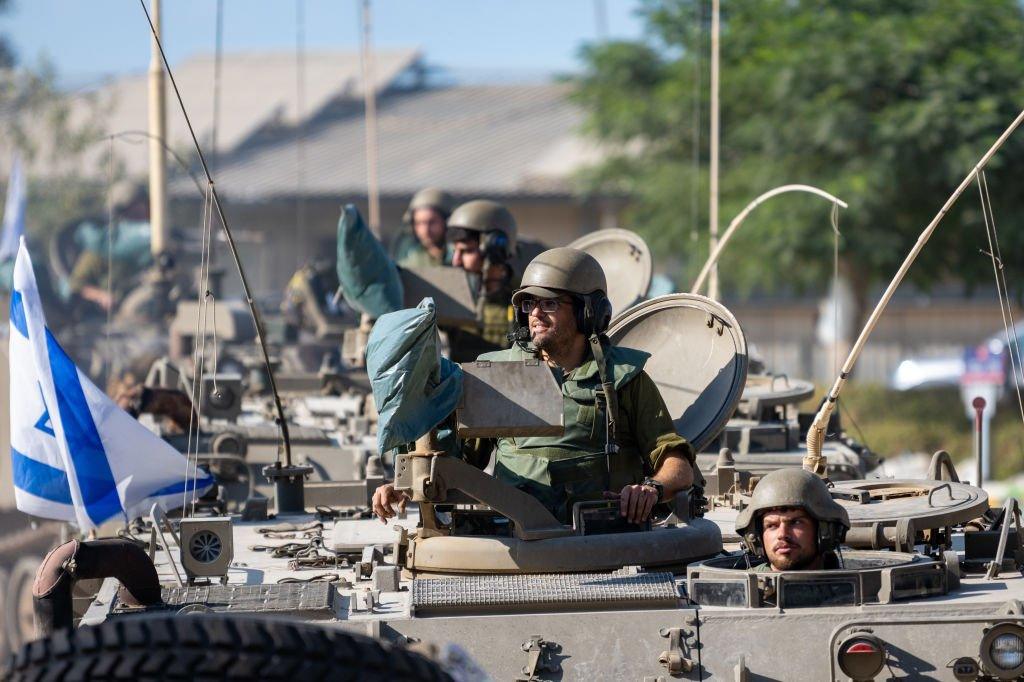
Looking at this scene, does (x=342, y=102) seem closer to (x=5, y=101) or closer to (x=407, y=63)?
(x=407, y=63)

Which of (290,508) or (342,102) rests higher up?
(342,102)

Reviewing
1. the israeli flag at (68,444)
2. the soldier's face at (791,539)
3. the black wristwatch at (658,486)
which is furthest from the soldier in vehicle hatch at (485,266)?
the soldier's face at (791,539)

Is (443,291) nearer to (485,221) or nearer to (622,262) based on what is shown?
(485,221)

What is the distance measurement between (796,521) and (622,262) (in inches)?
247

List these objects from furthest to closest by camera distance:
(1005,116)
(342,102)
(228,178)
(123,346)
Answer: (342,102) < (228,178) < (1005,116) < (123,346)

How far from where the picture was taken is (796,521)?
6691mm

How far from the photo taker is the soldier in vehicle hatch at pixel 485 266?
12.0m

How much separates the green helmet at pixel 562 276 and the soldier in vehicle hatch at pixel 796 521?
54.0 inches

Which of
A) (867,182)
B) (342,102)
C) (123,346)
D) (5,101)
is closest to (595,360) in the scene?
(123,346)

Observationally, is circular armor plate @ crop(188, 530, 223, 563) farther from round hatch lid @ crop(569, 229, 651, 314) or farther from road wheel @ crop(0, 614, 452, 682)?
round hatch lid @ crop(569, 229, 651, 314)

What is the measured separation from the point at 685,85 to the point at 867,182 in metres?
4.90

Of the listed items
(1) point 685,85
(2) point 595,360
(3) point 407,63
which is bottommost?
(2) point 595,360

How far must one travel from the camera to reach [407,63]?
53688mm

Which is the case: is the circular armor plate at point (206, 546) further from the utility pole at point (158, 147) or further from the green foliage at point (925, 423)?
the green foliage at point (925, 423)
